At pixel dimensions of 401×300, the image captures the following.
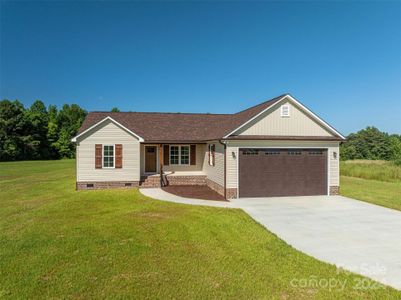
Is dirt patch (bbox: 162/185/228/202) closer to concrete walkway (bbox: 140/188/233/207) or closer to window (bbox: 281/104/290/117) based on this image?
concrete walkway (bbox: 140/188/233/207)

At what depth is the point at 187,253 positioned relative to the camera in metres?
5.84

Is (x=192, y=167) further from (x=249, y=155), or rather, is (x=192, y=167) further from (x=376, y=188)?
(x=376, y=188)

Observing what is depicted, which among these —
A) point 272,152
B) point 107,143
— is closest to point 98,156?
point 107,143

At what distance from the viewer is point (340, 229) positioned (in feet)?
25.3

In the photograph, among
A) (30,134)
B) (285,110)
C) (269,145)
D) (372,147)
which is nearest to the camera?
(269,145)

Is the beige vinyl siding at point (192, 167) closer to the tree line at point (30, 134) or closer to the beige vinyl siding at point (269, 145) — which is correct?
the beige vinyl siding at point (269, 145)

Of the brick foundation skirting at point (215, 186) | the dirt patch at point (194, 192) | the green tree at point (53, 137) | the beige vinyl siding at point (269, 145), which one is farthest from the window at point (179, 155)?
the green tree at point (53, 137)

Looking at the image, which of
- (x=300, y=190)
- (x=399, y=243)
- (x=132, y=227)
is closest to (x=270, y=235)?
(x=399, y=243)

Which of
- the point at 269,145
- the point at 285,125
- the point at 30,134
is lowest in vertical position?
the point at 269,145

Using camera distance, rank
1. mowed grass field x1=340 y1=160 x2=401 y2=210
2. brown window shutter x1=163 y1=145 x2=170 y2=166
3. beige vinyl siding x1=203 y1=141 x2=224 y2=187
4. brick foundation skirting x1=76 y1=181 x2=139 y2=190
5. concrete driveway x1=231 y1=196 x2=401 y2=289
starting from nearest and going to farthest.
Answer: concrete driveway x1=231 y1=196 x2=401 y2=289
mowed grass field x1=340 y1=160 x2=401 y2=210
beige vinyl siding x1=203 y1=141 x2=224 y2=187
brick foundation skirting x1=76 y1=181 x2=139 y2=190
brown window shutter x1=163 y1=145 x2=170 y2=166

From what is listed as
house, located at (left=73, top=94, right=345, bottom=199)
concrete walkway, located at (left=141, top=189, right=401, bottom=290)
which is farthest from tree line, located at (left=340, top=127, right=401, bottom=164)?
concrete walkway, located at (left=141, top=189, right=401, bottom=290)

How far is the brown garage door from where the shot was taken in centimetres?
1262

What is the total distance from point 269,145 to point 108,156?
8844mm

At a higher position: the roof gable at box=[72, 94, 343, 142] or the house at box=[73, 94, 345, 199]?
the roof gable at box=[72, 94, 343, 142]
